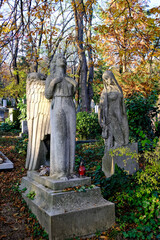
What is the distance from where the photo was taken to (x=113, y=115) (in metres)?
6.62

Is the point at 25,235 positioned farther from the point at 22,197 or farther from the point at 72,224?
the point at 22,197

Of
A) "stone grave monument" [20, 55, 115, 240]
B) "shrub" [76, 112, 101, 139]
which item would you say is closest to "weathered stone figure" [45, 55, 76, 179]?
"stone grave monument" [20, 55, 115, 240]

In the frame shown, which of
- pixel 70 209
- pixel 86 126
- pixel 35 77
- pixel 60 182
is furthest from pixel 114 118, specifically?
pixel 86 126

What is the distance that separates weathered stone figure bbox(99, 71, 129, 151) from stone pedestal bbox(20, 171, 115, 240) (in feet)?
8.35

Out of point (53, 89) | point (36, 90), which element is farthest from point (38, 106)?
point (53, 89)

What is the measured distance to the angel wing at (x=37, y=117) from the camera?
16.6ft

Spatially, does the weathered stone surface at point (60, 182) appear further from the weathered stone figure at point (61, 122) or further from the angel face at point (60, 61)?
the angel face at point (60, 61)

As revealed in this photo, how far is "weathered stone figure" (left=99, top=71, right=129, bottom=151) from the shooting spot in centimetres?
657

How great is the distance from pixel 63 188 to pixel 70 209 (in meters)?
0.39

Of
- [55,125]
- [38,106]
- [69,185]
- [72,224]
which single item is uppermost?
[38,106]

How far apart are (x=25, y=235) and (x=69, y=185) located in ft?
3.54

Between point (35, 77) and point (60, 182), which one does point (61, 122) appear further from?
point (35, 77)

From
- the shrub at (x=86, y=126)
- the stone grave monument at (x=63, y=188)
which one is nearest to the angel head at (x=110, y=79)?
the stone grave monument at (x=63, y=188)

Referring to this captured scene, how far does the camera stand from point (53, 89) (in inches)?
173
